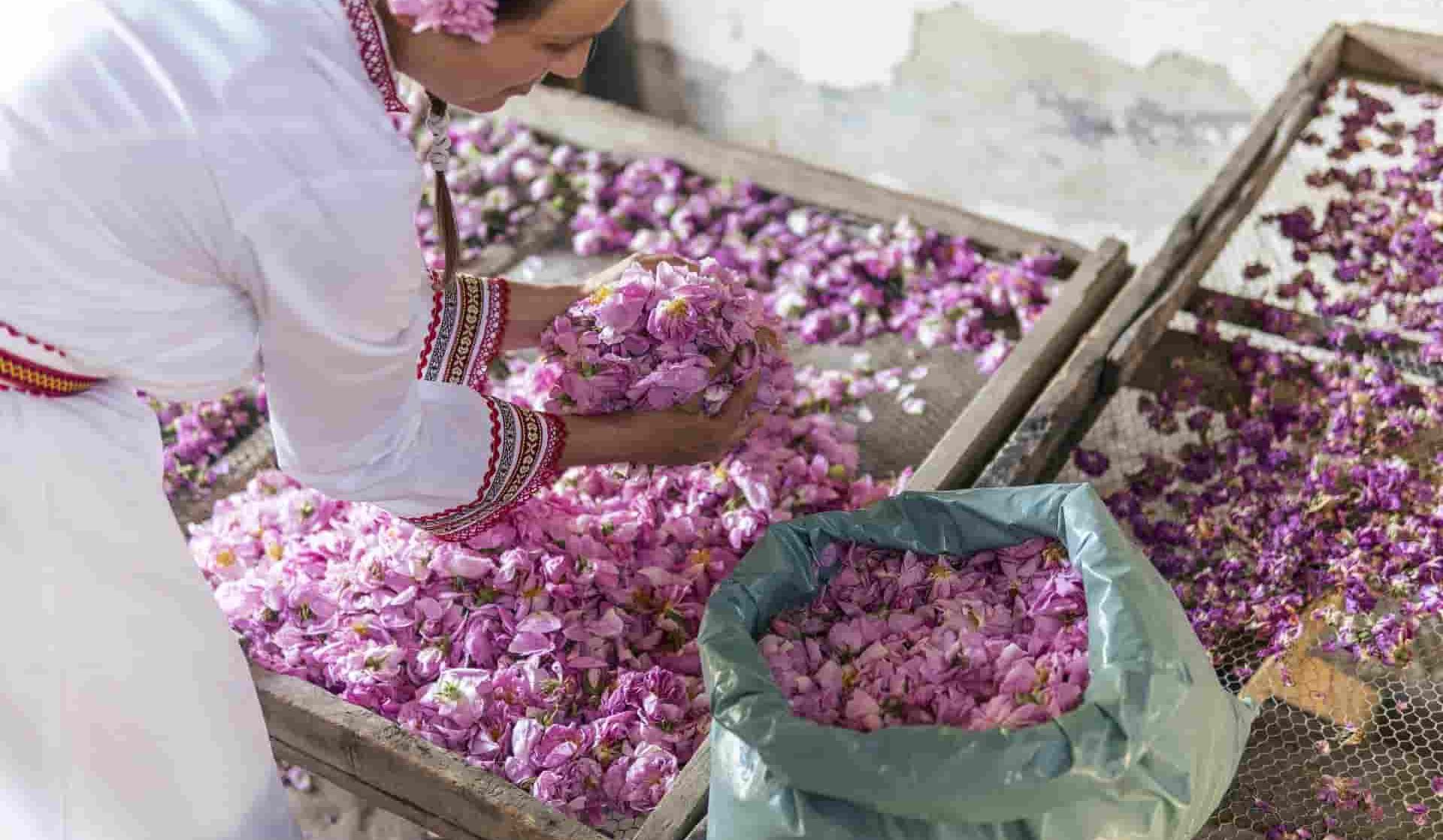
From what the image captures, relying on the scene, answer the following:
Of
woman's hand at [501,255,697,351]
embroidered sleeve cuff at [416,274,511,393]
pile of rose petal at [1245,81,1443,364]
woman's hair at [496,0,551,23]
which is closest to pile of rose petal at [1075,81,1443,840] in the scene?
pile of rose petal at [1245,81,1443,364]

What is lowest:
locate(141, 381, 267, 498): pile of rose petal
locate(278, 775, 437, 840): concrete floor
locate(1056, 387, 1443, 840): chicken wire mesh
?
locate(278, 775, 437, 840): concrete floor

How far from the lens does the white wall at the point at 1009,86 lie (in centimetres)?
390

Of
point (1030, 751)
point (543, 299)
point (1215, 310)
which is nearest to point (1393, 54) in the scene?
point (1215, 310)

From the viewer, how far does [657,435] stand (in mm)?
2311

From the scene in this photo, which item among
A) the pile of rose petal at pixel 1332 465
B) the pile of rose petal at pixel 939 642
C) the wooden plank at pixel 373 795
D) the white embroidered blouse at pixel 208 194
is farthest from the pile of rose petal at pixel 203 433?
the pile of rose petal at pixel 1332 465

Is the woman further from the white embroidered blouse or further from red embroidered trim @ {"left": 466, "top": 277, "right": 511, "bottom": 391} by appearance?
red embroidered trim @ {"left": 466, "top": 277, "right": 511, "bottom": 391}

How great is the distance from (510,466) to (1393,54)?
238 cm

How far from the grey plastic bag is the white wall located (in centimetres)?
244

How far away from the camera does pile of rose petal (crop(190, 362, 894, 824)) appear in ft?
7.28

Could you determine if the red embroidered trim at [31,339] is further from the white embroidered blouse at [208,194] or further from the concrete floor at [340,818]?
the concrete floor at [340,818]

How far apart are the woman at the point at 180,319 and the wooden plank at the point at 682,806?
0.57 meters

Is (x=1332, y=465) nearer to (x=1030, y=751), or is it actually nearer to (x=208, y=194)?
(x=1030, y=751)

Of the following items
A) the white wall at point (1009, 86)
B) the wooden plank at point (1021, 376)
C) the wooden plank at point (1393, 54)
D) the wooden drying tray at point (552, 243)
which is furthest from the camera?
the white wall at point (1009, 86)

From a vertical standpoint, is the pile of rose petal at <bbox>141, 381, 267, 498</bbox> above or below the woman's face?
below
